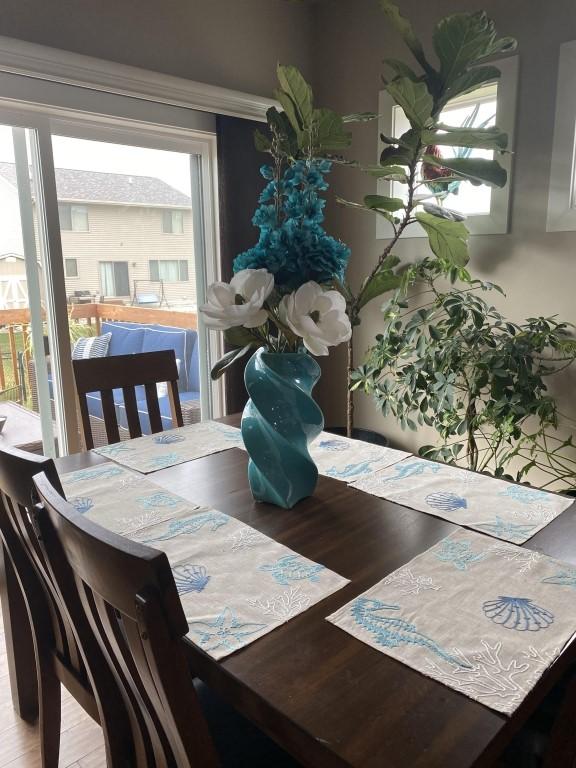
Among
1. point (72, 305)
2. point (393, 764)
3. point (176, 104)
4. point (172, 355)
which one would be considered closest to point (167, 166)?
point (176, 104)

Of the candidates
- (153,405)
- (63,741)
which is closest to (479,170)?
(153,405)

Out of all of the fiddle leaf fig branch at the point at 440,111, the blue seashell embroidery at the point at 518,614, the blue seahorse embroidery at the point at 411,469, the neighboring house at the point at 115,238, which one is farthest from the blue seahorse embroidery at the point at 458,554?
the neighboring house at the point at 115,238

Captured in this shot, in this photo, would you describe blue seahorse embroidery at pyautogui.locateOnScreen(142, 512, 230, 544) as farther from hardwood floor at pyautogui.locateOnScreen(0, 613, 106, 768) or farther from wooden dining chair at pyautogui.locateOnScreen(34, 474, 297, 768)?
hardwood floor at pyautogui.locateOnScreen(0, 613, 106, 768)

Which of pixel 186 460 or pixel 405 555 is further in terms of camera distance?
pixel 186 460

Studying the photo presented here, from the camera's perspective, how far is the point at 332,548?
1109 millimetres

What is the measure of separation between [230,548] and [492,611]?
1.60ft

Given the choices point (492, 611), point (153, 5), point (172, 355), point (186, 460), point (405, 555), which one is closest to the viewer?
point (492, 611)

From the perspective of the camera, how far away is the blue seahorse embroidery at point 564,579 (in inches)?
37.6

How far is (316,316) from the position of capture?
3.78ft

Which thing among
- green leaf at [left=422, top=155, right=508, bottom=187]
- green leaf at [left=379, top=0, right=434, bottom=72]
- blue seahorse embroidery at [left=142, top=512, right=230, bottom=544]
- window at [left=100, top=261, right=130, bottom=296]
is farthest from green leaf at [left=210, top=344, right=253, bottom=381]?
window at [left=100, top=261, right=130, bottom=296]

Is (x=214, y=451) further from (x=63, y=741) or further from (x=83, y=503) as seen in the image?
(x=63, y=741)

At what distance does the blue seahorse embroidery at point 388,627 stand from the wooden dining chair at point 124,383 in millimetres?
1158

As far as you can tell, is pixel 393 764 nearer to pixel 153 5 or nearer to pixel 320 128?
pixel 320 128

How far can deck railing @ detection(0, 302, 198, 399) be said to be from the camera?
2.37 m
